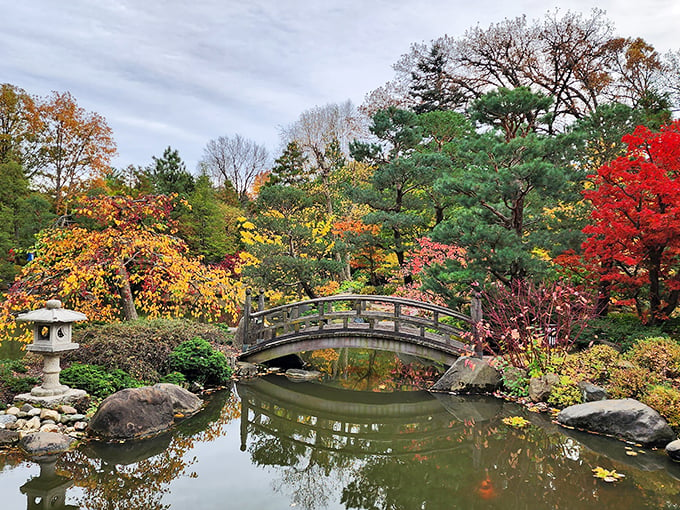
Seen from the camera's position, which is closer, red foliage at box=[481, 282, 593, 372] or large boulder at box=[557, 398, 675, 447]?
large boulder at box=[557, 398, 675, 447]

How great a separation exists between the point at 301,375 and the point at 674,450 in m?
6.71

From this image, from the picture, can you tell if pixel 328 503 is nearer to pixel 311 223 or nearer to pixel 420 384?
pixel 420 384

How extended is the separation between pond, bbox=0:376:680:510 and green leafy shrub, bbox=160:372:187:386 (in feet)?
3.02

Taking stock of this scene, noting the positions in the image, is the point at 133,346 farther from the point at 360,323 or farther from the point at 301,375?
the point at 360,323

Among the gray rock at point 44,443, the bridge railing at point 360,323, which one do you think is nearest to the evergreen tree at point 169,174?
the bridge railing at point 360,323

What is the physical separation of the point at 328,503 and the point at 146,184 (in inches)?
848

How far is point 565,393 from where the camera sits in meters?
7.42

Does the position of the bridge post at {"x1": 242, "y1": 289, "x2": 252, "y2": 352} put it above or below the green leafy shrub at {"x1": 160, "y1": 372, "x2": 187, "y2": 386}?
above

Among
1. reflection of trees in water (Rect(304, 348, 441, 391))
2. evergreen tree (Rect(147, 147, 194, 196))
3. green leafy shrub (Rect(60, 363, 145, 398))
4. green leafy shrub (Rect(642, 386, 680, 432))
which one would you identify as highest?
evergreen tree (Rect(147, 147, 194, 196))

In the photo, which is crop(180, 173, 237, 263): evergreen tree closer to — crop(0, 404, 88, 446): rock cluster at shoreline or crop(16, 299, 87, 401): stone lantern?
crop(16, 299, 87, 401): stone lantern

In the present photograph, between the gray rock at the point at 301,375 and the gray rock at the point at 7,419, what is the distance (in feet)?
16.8

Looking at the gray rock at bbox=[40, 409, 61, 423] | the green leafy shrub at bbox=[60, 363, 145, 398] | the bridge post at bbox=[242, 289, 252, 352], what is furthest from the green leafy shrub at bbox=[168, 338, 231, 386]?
the gray rock at bbox=[40, 409, 61, 423]

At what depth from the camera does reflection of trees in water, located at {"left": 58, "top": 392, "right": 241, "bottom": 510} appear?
4.51 m

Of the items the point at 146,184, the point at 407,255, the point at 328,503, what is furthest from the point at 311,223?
the point at 146,184
